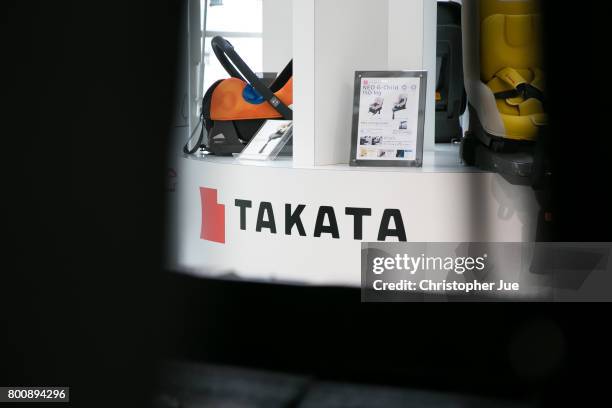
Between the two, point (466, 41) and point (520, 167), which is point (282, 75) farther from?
point (520, 167)

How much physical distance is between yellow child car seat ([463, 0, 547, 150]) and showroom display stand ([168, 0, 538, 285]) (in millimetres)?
176

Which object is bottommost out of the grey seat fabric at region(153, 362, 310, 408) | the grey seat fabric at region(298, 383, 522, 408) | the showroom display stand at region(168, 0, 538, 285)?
the grey seat fabric at region(298, 383, 522, 408)

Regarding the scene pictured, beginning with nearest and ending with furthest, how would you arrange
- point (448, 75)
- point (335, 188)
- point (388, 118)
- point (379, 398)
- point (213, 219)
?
point (379, 398) → point (335, 188) → point (388, 118) → point (213, 219) → point (448, 75)

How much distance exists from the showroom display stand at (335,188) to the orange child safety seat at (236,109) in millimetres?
316

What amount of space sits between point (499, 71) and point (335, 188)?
2.35ft

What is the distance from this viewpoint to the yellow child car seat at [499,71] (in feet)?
8.31

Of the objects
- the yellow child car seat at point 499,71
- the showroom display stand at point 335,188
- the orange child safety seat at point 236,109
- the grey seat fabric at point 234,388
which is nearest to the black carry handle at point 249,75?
the orange child safety seat at point 236,109

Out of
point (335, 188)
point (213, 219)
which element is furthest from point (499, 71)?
point (213, 219)

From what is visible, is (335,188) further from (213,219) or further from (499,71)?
(499,71)

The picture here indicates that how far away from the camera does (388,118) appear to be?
9.48ft

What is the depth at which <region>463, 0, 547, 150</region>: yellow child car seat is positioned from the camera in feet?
8.31

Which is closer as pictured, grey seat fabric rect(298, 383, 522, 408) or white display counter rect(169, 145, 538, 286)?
grey seat fabric rect(298, 383, 522, 408)

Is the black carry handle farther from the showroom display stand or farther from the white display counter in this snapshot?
the white display counter

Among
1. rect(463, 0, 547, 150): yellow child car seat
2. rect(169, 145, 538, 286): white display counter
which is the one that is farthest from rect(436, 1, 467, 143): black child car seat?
rect(463, 0, 547, 150): yellow child car seat
